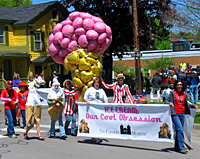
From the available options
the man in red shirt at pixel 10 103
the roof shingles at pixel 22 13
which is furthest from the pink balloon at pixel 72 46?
the roof shingles at pixel 22 13

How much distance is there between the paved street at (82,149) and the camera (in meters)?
7.18

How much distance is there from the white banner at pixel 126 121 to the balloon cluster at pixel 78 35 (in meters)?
2.41

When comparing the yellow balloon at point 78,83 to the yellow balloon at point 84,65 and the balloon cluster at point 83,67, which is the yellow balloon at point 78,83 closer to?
the balloon cluster at point 83,67

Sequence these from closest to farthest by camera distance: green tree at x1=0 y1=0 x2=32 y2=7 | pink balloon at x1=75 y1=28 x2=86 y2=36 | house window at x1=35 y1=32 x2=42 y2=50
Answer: pink balloon at x1=75 y1=28 x2=86 y2=36 < house window at x1=35 y1=32 x2=42 y2=50 < green tree at x1=0 y1=0 x2=32 y2=7

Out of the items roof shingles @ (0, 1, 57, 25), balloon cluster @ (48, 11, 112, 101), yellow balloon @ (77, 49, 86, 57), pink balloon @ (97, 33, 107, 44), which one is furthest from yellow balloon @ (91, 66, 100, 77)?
roof shingles @ (0, 1, 57, 25)

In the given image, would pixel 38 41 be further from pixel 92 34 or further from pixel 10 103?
pixel 10 103

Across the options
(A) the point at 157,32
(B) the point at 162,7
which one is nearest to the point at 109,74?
(A) the point at 157,32

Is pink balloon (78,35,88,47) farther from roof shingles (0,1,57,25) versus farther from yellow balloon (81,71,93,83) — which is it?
roof shingles (0,1,57,25)

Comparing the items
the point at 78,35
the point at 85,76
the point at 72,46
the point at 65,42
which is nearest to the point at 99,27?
the point at 78,35

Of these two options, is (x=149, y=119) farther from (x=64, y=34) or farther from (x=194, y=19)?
(x=194, y=19)

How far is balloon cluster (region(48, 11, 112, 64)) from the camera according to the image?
33.1 ft

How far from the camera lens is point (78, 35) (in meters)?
10.2

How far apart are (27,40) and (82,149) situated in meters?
22.2

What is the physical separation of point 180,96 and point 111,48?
61.4 feet
